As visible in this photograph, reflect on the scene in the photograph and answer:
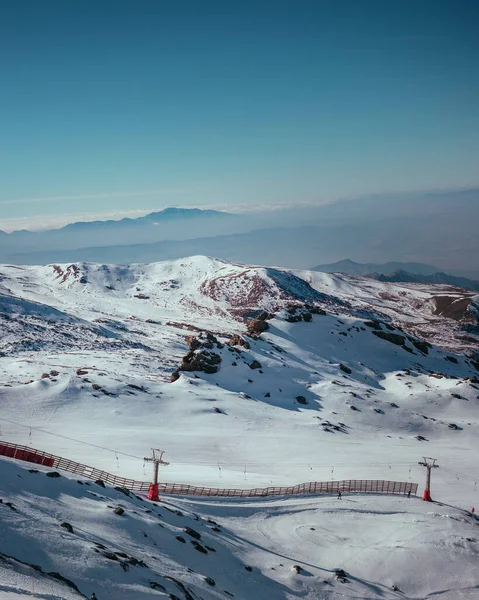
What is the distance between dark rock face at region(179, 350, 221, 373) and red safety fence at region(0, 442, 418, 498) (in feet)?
119

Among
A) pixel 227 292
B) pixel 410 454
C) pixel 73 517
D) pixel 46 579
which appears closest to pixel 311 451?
pixel 410 454

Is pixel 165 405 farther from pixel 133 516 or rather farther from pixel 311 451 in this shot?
pixel 133 516

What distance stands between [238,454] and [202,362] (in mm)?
26687

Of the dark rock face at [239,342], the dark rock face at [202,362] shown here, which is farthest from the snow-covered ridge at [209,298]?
the dark rock face at [202,362]

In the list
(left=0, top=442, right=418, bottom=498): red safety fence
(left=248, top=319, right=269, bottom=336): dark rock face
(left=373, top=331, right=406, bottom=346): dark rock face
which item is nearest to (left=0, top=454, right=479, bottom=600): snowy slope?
(left=0, top=442, right=418, bottom=498): red safety fence

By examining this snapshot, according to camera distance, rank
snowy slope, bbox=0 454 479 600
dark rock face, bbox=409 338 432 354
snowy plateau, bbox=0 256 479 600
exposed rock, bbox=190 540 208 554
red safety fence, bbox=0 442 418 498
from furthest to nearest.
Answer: dark rock face, bbox=409 338 432 354, red safety fence, bbox=0 442 418 498, exposed rock, bbox=190 540 208 554, snowy plateau, bbox=0 256 479 600, snowy slope, bbox=0 454 479 600

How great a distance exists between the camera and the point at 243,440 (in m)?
55.2

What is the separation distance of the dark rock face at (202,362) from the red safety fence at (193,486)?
36.3 meters

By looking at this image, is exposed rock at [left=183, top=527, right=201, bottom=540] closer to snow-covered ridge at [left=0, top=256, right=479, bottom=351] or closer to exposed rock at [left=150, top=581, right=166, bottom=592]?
exposed rock at [left=150, top=581, right=166, bottom=592]

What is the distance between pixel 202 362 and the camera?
250 feet

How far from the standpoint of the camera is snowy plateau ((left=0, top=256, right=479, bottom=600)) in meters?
22.4

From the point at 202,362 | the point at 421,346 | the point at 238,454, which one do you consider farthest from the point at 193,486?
the point at 421,346

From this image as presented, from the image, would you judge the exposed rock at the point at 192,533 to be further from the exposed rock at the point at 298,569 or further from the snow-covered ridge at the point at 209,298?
the snow-covered ridge at the point at 209,298

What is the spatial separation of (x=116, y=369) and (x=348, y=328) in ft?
172
